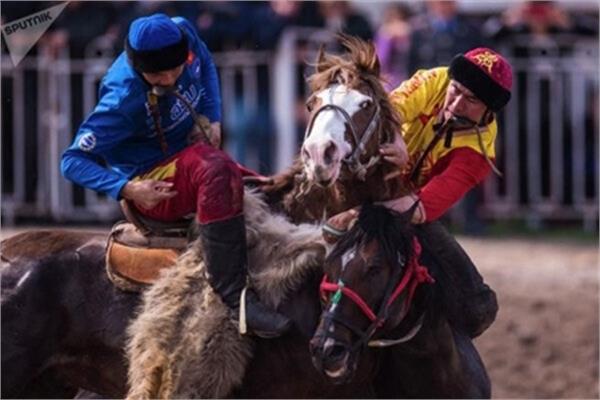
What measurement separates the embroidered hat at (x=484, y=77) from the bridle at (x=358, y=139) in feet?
1.59

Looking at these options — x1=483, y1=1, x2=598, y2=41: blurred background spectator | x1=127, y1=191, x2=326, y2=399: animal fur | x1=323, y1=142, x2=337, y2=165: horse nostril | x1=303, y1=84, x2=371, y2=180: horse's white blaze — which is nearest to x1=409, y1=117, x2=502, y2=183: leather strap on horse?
x1=303, y1=84, x2=371, y2=180: horse's white blaze

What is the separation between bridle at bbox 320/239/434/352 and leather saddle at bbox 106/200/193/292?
933 mm

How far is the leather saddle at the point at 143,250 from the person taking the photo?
29.1ft

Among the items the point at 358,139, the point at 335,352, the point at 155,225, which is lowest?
the point at 335,352

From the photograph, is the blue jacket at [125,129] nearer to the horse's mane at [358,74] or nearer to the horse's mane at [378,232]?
the horse's mane at [358,74]

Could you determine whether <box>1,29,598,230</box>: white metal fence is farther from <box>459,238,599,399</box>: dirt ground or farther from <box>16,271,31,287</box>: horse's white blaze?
<box>16,271,31,287</box>: horse's white blaze

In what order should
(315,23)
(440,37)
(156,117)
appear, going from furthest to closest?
(315,23) → (440,37) → (156,117)


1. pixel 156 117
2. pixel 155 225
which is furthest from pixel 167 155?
pixel 155 225

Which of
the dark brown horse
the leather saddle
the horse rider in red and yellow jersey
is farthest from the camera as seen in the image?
the leather saddle

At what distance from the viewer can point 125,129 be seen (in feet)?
28.3

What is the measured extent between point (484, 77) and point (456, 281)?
918 millimetres

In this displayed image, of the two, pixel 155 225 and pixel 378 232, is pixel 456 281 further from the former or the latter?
pixel 155 225

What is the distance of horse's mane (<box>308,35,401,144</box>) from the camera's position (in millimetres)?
8219

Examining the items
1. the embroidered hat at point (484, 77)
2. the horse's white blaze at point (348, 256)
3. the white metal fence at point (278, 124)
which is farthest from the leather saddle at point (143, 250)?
the white metal fence at point (278, 124)
